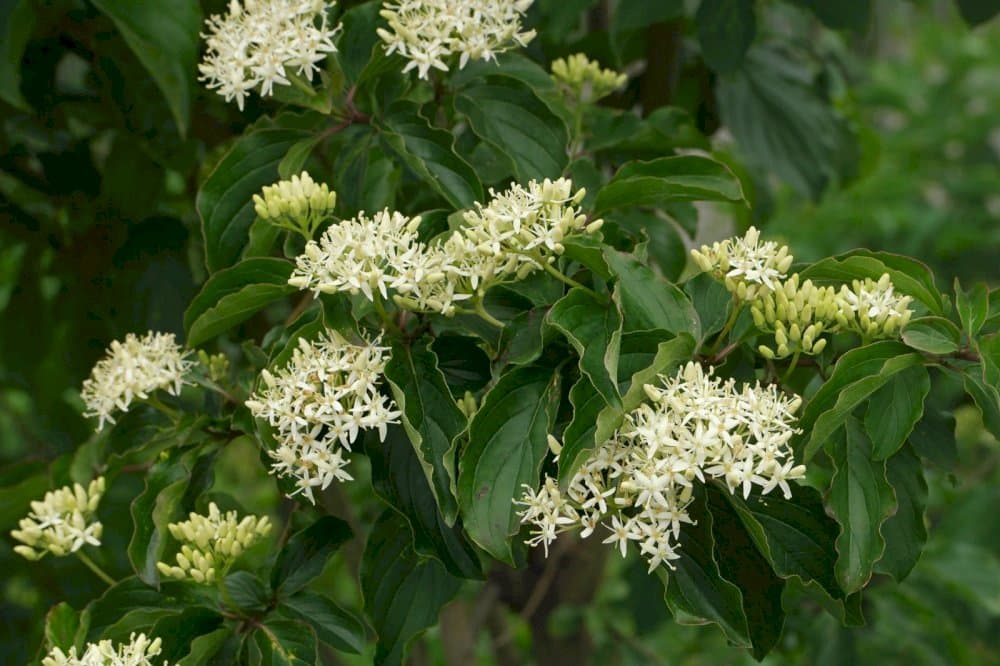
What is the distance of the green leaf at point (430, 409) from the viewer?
0.69 metres

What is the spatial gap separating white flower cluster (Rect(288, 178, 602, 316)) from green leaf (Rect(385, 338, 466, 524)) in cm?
4

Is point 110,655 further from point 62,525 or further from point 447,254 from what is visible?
point 447,254

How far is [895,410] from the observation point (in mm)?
710

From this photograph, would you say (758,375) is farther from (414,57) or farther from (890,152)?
(890,152)

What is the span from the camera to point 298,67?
87 cm

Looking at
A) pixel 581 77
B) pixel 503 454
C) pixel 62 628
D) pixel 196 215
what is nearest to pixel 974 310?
pixel 503 454

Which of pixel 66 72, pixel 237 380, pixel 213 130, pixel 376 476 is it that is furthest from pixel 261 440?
pixel 66 72

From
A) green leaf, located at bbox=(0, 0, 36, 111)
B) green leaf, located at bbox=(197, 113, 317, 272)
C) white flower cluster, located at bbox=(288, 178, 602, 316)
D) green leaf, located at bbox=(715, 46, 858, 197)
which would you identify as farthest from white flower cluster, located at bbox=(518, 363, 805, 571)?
green leaf, located at bbox=(715, 46, 858, 197)

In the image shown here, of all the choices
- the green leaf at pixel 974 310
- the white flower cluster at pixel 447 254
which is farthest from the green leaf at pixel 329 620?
the green leaf at pixel 974 310

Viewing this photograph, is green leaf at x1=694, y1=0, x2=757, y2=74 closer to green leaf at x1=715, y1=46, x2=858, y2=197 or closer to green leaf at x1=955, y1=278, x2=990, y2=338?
green leaf at x1=715, y1=46, x2=858, y2=197

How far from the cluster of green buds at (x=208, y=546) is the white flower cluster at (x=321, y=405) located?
10cm

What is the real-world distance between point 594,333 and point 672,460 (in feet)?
0.31

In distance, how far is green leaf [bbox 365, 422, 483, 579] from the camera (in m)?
0.74

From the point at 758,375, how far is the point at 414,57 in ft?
1.05
